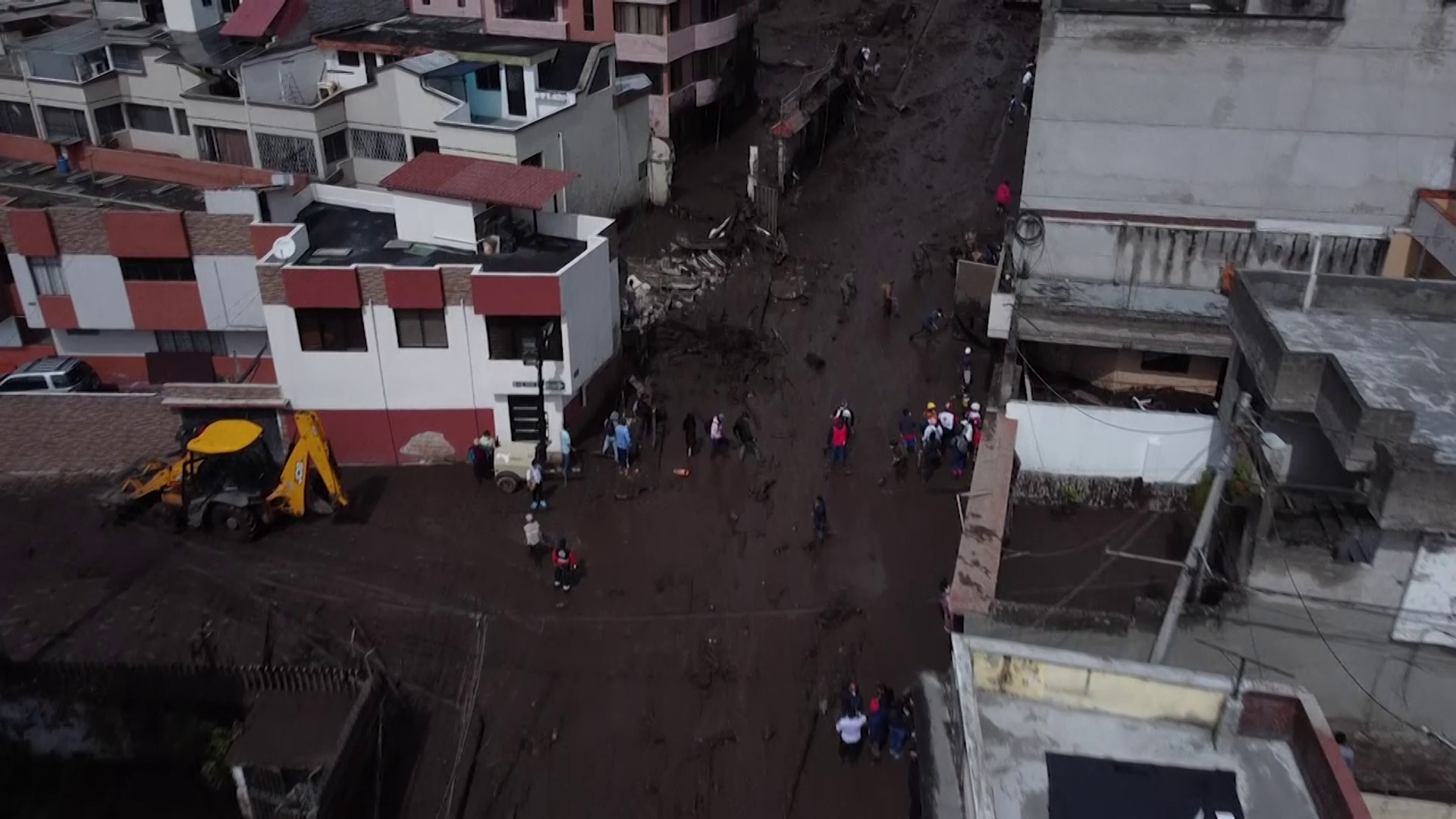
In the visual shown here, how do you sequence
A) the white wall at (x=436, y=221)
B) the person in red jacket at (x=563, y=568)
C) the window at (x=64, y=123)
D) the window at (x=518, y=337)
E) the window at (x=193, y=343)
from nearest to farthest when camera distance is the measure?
1. the person in red jacket at (x=563, y=568)
2. the window at (x=518, y=337)
3. the white wall at (x=436, y=221)
4. the window at (x=193, y=343)
5. the window at (x=64, y=123)

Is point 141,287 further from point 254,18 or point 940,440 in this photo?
point 940,440

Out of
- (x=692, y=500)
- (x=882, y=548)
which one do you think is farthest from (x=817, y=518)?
(x=692, y=500)

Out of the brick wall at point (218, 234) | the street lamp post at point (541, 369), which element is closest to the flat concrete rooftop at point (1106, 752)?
the street lamp post at point (541, 369)

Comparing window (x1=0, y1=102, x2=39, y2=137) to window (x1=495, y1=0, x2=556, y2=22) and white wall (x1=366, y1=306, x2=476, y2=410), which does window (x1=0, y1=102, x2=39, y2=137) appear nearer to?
window (x1=495, y1=0, x2=556, y2=22)

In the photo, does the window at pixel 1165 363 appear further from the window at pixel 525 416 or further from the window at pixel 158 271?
the window at pixel 158 271

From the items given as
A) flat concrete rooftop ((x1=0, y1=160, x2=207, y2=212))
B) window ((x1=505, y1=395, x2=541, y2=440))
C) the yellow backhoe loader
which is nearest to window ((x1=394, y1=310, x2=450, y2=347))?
window ((x1=505, y1=395, x2=541, y2=440))

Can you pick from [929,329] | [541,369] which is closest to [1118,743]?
[541,369]
